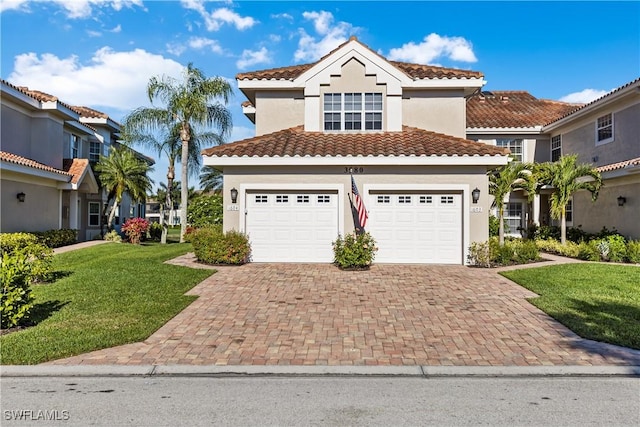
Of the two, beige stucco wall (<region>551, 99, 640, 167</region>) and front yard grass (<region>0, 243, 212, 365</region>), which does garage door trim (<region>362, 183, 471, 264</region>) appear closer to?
front yard grass (<region>0, 243, 212, 365</region>)

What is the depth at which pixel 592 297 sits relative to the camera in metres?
9.11

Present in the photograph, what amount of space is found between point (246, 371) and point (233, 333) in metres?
1.55

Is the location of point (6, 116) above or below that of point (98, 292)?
above

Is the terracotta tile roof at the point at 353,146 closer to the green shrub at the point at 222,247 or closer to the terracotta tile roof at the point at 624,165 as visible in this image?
the green shrub at the point at 222,247

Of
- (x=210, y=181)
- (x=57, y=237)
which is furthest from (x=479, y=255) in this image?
(x=210, y=181)

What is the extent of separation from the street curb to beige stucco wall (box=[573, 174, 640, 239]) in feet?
42.3

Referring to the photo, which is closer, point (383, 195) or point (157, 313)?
point (157, 313)

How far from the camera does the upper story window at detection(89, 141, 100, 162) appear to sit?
26.2 metres

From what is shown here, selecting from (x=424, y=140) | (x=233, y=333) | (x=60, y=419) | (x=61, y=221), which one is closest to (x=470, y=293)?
(x=233, y=333)

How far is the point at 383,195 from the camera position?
44.8ft

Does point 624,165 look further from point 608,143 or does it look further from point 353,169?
point 353,169

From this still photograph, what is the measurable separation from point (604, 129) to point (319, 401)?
1965cm

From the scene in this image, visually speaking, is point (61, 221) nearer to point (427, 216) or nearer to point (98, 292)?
point (98, 292)

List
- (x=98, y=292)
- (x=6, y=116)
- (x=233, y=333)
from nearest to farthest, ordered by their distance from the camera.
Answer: (x=233, y=333) < (x=98, y=292) < (x=6, y=116)
